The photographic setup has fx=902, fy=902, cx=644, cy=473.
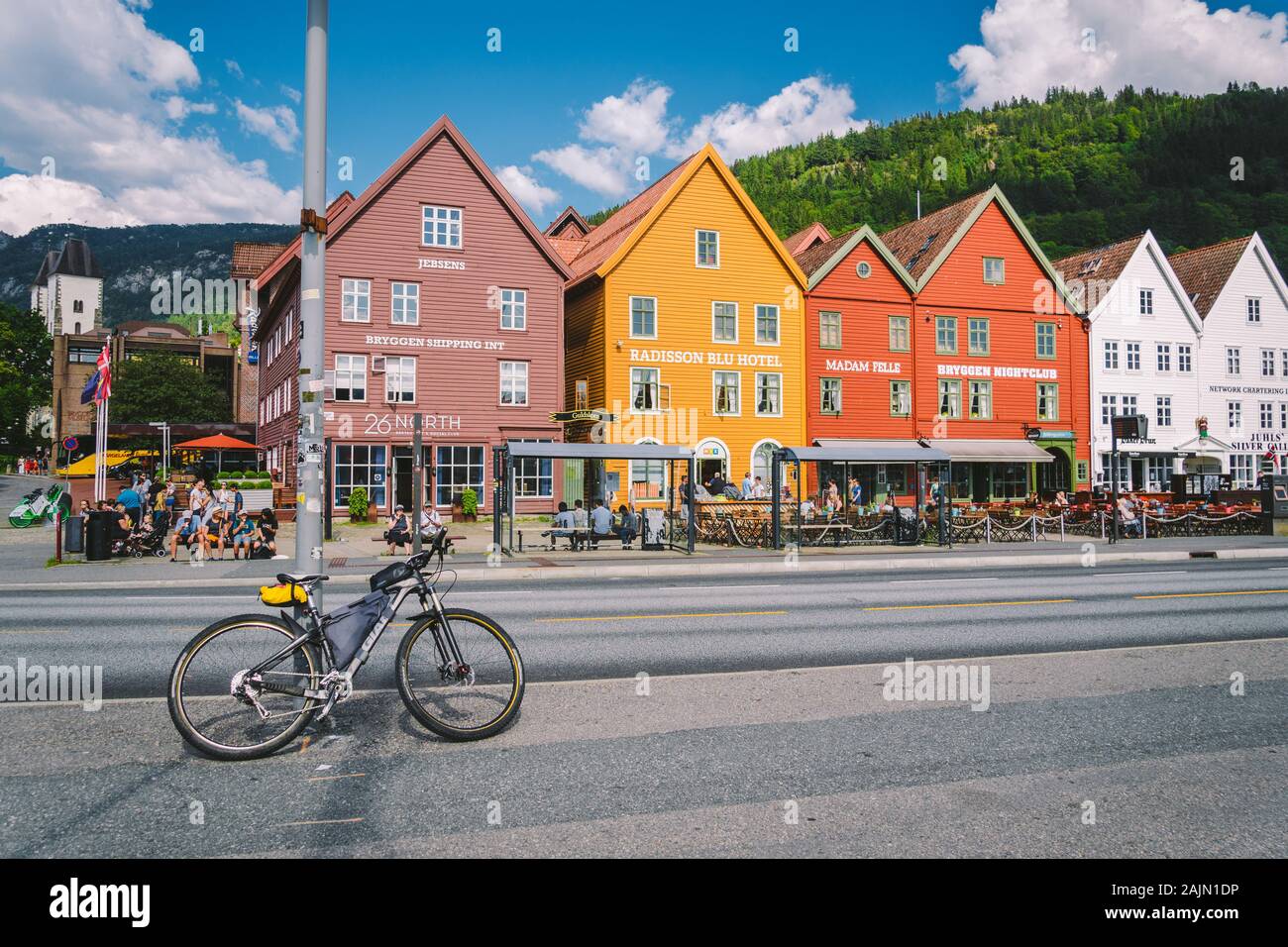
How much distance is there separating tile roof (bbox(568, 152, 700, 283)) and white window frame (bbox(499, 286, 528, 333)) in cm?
268

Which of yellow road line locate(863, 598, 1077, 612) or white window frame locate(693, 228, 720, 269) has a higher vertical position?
white window frame locate(693, 228, 720, 269)

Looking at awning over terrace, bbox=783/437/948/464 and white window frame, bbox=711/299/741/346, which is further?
white window frame, bbox=711/299/741/346

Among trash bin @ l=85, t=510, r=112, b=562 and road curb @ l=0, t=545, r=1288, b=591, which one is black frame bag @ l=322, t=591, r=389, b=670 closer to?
road curb @ l=0, t=545, r=1288, b=591

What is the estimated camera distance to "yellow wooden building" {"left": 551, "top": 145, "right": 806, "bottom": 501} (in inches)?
1438

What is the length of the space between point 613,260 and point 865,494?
594 inches

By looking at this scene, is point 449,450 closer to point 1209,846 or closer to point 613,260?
point 613,260

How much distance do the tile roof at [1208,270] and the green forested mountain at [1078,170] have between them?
21070mm

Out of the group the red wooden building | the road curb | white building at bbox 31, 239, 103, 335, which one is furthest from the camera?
white building at bbox 31, 239, 103, 335

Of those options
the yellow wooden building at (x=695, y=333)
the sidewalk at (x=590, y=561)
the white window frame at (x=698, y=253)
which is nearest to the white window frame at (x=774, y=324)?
the yellow wooden building at (x=695, y=333)

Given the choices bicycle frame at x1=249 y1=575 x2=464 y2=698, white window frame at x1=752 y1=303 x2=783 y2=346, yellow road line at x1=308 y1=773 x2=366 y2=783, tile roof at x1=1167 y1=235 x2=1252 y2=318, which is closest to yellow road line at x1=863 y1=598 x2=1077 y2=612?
bicycle frame at x1=249 y1=575 x2=464 y2=698

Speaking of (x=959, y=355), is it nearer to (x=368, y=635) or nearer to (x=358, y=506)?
(x=358, y=506)

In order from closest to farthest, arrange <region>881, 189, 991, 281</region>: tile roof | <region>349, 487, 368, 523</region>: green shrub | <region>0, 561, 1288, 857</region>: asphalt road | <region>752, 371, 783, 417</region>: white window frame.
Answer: <region>0, 561, 1288, 857</region>: asphalt road → <region>349, 487, 368, 523</region>: green shrub → <region>752, 371, 783, 417</region>: white window frame → <region>881, 189, 991, 281</region>: tile roof

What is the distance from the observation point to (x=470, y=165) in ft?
114

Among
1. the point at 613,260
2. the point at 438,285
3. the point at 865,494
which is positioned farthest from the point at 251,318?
the point at 865,494
